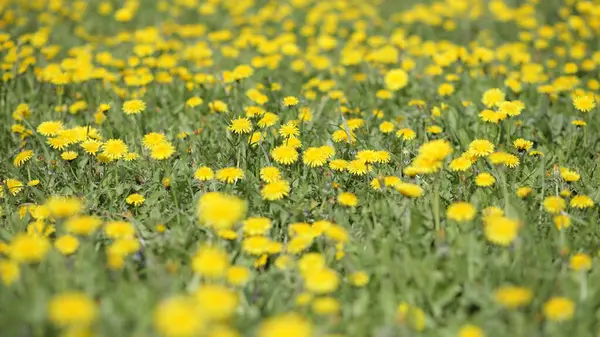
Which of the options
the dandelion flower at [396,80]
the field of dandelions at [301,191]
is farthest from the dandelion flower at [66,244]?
the dandelion flower at [396,80]

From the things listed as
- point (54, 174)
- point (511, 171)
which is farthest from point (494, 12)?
point (54, 174)

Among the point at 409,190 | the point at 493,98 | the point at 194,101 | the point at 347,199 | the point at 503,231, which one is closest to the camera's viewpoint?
the point at 503,231

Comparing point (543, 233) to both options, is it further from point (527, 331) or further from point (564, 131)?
point (564, 131)

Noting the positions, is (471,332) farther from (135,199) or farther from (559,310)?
(135,199)

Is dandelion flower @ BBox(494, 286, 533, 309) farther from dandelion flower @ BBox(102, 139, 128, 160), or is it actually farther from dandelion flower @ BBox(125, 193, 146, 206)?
dandelion flower @ BBox(102, 139, 128, 160)

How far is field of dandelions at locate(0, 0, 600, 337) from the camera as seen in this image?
201 cm

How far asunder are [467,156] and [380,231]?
2.22 feet

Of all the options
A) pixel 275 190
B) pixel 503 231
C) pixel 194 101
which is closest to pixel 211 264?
pixel 275 190

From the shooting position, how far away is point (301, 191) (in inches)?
114

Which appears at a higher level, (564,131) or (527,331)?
(527,331)

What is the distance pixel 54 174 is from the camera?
10.3 ft

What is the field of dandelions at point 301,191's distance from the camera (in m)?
2.01

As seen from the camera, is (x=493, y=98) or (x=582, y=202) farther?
(x=493, y=98)

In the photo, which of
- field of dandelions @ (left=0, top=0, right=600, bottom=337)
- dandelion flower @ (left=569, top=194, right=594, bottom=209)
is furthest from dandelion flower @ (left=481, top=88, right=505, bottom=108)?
dandelion flower @ (left=569, top=194, right=594, bottom=209)
